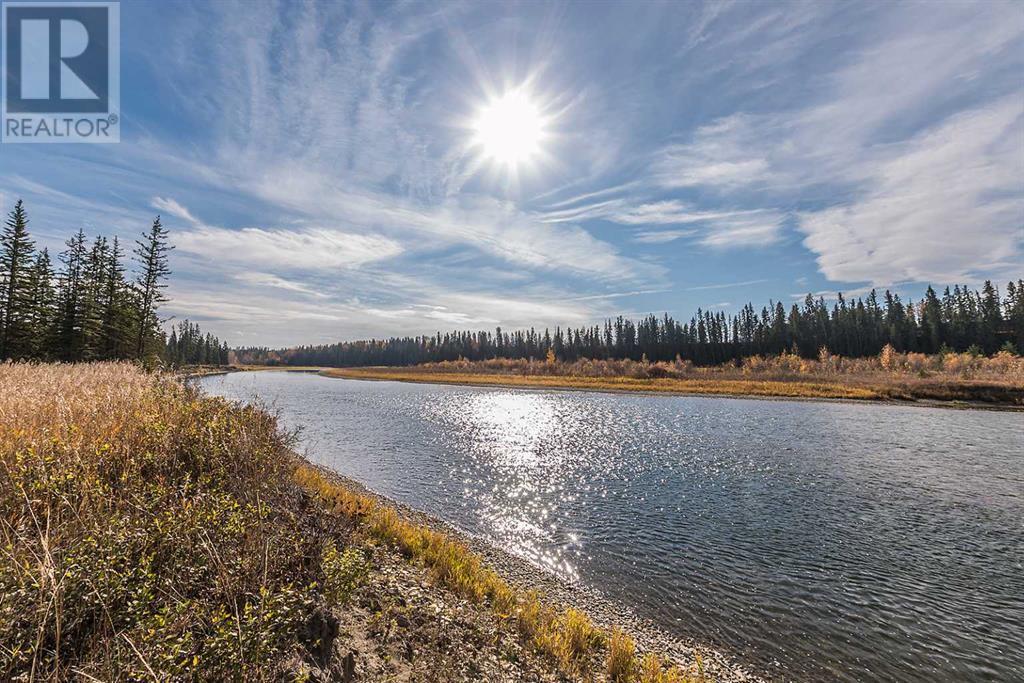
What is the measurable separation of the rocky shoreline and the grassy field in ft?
1.51

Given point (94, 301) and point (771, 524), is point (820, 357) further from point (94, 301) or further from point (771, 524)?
point (94, 301)

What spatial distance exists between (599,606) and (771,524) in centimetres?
825

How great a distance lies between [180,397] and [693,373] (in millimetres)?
93727

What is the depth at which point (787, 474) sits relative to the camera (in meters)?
20.3

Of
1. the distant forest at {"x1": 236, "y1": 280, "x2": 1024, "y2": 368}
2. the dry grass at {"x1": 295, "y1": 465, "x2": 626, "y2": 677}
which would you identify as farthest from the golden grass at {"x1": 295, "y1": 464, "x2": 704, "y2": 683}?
the distant forest at {"x1": 236, "y1": 280, "x2": 1024, "y2": 368}

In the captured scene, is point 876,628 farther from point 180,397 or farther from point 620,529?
point 180,397

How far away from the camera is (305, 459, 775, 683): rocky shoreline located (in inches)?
306

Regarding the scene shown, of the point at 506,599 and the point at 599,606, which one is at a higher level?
the point at 506,599

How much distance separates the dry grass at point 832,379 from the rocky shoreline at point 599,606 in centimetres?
6182

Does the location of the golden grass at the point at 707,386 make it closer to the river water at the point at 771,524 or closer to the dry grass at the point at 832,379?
the dry grass at the point at 832,379

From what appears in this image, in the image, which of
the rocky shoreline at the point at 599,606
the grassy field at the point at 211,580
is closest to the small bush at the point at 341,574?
the grassy field at the point at 211,580

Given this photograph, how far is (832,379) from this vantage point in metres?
72.4

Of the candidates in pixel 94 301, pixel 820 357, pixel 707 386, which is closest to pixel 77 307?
pixel 94 301

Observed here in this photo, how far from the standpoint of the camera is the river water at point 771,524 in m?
8.74
